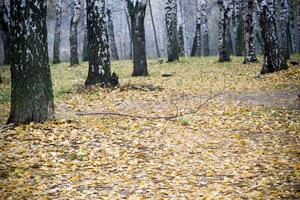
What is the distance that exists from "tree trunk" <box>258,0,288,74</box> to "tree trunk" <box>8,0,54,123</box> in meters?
11.1

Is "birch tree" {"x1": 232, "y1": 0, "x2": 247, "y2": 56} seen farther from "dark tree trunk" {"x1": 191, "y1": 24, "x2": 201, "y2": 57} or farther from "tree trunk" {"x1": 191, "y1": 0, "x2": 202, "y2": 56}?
"dark tree trunk" {"x1": 191, "y1": 24, "x2": 201, "y2": 57}

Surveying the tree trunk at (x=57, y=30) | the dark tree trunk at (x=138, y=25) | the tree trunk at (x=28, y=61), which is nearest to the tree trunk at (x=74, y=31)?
the tree trunk at (x=57, y=30)

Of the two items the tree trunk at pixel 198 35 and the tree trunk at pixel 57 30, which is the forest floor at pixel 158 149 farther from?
the tree trunk at pixel 198 35

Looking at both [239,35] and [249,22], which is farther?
[239,35]

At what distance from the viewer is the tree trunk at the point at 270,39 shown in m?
16.5

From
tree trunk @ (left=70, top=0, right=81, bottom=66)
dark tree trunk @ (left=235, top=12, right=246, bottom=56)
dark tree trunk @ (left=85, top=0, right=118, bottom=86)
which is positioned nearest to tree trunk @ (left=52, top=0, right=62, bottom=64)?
tree trunk @ (left=70, top=0, right=81, bottom=66)

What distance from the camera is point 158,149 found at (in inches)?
303

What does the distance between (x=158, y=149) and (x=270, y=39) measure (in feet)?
35.4

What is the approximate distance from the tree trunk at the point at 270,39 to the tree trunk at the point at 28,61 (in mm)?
11061

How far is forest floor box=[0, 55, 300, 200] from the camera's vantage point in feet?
18.9

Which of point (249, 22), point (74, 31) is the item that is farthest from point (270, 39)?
point (74, 31)

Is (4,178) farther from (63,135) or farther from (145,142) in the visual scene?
(145,142)

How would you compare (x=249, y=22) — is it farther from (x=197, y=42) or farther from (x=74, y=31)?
(x=197, y=42)

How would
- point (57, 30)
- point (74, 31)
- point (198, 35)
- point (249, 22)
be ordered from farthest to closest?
point (198, 35) → point (57, 30) → point (74, 31) → point (249, 22)
